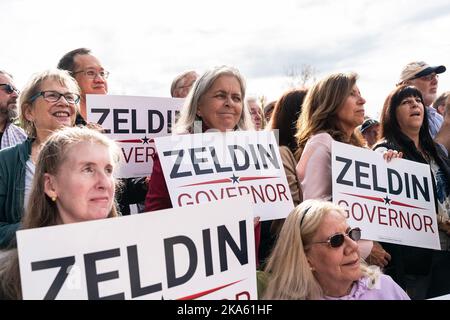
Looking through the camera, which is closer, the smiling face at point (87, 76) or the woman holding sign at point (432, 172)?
the woman holding sign at point (432, 172)

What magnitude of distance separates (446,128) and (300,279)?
2.63 m

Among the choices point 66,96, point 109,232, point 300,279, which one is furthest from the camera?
point 66,96

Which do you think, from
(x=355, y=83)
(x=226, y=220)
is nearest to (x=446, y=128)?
(x=355, y=83)

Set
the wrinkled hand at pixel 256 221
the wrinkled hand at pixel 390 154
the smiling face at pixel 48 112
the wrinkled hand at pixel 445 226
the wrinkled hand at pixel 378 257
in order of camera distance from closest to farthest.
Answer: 1. the smiling face at pixel 48 112
2. the wrinkled hand at pixel 256 221
3. the wrinkled hand at pixel 378 257
4. the wrinkled hand at pixel 390 154
5. the wrinkled hand at pixel 445 226

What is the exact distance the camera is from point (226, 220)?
266 cm

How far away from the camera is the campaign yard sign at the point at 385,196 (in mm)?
3799

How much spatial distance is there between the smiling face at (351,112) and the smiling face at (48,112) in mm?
1868

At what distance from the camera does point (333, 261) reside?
2.90 m

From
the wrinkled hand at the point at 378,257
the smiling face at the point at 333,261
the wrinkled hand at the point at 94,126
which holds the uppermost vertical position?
the wrinkled hand at the point at 94,126

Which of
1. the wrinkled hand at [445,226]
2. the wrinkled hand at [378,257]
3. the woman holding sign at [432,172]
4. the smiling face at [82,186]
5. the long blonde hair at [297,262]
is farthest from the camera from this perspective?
the wrinkled hand at [445,226]

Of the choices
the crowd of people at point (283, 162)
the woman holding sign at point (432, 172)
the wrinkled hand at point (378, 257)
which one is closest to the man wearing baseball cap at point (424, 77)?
the crowd of people at point (283, 162)

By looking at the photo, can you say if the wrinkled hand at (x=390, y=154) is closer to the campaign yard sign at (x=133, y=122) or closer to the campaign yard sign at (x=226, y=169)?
the campaign yard sign at (x=226, y=169)

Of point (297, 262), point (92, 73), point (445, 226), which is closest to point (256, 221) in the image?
point (297, 262)

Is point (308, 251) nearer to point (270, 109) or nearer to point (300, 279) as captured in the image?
point (300, 279)
